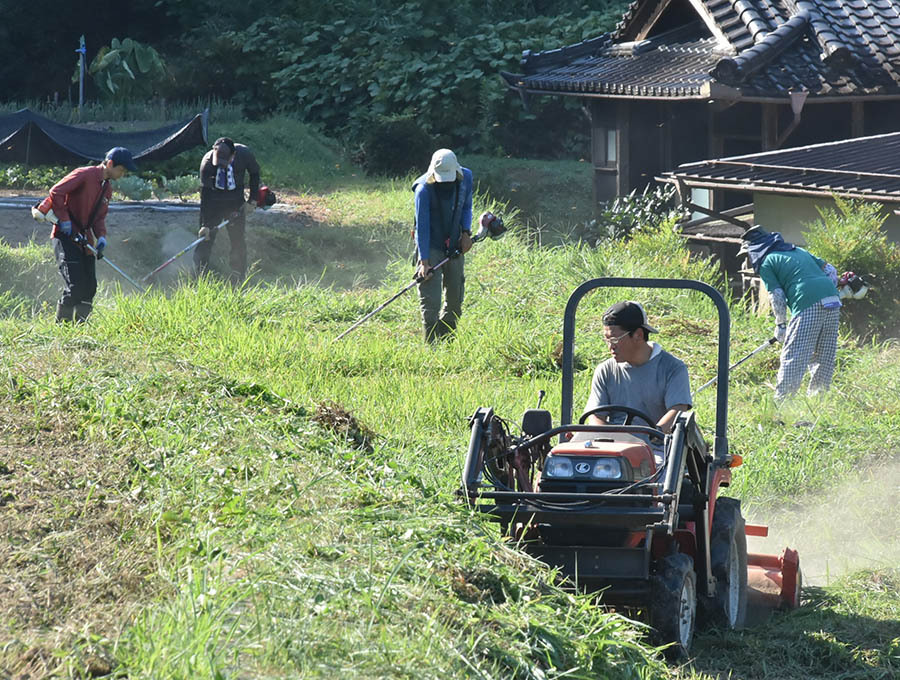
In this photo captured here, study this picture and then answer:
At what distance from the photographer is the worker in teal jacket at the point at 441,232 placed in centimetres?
1055

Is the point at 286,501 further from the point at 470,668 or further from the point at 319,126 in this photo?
the point at 319,126

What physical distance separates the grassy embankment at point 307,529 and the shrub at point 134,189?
9.62m

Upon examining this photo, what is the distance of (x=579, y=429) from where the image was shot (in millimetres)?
5098

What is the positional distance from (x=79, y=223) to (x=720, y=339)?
665 cm

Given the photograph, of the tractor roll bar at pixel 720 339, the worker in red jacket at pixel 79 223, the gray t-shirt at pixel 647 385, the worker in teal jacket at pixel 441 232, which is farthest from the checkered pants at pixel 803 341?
the worker in red jacket at pixel 79 223

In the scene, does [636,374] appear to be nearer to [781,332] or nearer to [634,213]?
[781,332]

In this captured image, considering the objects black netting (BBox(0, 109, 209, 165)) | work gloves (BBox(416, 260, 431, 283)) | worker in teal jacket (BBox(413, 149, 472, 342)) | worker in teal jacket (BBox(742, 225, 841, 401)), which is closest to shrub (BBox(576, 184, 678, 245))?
black netting (BBox(0, 109, 209, 165))

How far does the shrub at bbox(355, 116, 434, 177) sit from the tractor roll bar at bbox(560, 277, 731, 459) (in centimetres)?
1802

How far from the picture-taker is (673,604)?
186 inches

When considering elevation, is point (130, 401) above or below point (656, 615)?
above

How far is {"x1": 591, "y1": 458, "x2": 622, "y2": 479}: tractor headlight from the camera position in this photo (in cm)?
488

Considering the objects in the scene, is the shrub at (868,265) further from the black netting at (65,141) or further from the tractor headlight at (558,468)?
the black netting at (65,141)

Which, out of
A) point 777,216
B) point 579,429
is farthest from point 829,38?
point 579,429

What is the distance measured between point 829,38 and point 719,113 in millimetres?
2184
